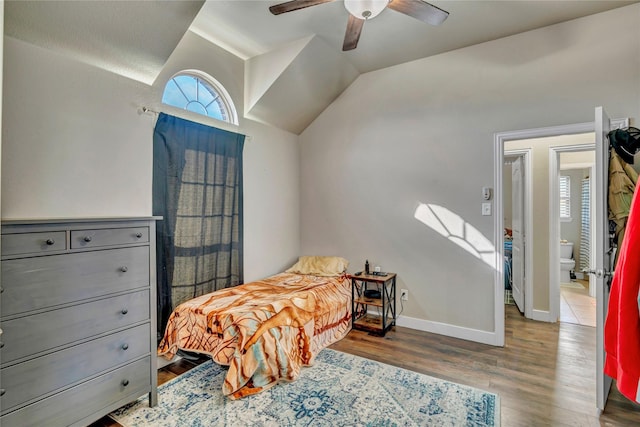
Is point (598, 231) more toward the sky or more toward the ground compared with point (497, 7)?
more toward the ground

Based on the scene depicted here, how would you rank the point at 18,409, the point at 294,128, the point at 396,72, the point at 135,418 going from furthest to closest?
the point at 294,128 → the point at 396,72 → the point at 135,418 → the point at 18,409

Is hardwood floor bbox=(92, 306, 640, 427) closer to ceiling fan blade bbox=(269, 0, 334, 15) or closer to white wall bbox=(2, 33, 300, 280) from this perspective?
white wall bbox=(2, 33, 300, 280)

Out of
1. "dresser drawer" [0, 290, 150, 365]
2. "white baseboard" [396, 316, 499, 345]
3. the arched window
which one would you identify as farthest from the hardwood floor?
the arched window

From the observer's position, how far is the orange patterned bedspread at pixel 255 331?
83.7 inches

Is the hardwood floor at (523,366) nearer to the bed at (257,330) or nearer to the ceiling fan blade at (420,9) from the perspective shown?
the bed at (257,330)

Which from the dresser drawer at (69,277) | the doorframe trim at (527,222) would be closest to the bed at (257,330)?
the dresser drawer at (69,277)

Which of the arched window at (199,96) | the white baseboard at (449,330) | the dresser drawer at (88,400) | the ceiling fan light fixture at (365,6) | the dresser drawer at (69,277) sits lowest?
the white baseboard at (449,330)

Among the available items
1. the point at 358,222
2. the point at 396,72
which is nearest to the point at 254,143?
the point at 358,222

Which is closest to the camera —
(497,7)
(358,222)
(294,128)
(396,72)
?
(497,7)

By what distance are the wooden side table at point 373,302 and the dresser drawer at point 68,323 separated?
2107 millimetres

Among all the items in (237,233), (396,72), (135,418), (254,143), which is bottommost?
(135,418)

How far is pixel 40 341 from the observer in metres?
1.48

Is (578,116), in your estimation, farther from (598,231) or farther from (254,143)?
(254,143)

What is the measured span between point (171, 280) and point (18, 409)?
117 centimetres
